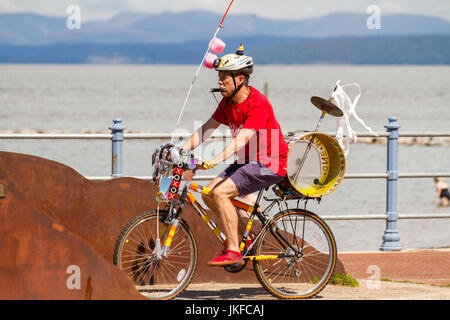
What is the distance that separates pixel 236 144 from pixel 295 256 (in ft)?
3.62

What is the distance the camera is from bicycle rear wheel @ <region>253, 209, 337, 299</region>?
6.50 m

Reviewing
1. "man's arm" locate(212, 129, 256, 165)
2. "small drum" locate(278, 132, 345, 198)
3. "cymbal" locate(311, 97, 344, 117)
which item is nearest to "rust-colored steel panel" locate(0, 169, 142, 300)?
"man's arm" locate(212, 129, 256, 165)

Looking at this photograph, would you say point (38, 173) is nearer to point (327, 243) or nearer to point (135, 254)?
point (135, 254)

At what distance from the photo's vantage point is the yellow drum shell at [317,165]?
260 inches

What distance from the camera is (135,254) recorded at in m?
6.38

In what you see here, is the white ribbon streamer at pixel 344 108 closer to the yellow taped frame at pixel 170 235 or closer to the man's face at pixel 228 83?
the man's face at pixel 228 83

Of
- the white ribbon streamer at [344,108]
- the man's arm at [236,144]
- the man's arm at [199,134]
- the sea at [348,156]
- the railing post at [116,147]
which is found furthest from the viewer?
the sea at [348,156]

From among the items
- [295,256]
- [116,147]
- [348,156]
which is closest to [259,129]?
[295,256]

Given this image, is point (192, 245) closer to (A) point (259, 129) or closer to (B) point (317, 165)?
(A) point (259, 129)

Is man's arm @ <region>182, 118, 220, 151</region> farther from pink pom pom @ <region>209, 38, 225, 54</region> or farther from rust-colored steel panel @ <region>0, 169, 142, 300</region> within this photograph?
rust-colored steel panel @ <region>0, 169, 142, 300</region>

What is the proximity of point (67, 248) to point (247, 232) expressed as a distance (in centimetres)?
140

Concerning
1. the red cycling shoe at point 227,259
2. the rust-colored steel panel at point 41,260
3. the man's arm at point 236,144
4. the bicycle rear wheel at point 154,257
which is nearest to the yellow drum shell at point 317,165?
the man's arm at point 236,144

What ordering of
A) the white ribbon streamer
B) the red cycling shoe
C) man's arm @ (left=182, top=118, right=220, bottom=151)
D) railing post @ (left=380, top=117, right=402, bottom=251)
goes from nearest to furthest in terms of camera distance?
the red cycling shoe, man's arm @ (left=182, top=118, right=220, bottom=151), the white ribbon streamer, railing post @ (left=380, top=117, right=402, bottom=251)
